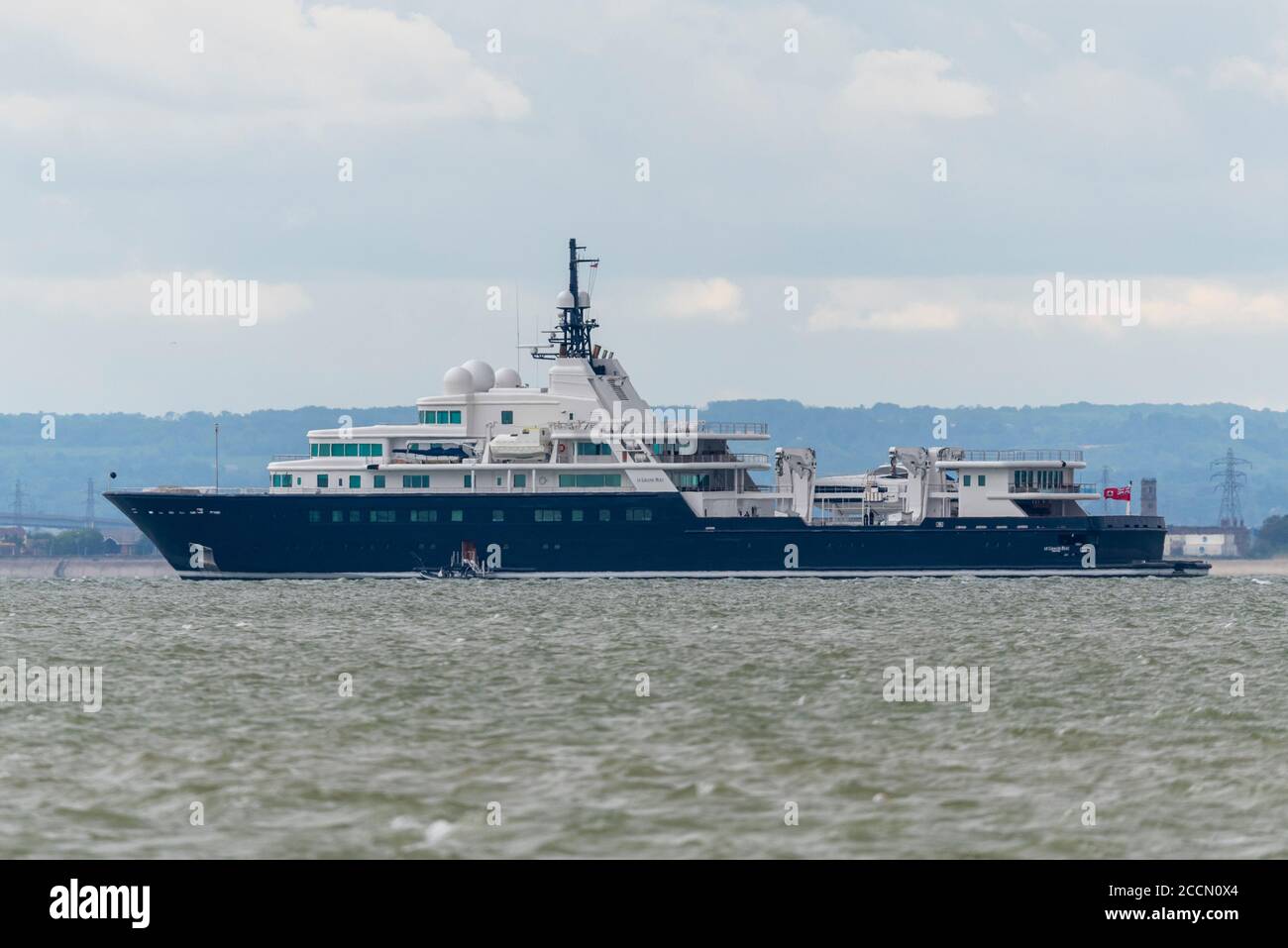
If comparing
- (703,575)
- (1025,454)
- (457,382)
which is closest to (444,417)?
(457,382)

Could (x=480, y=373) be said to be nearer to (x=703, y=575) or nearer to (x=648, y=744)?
(x=703, y=575)

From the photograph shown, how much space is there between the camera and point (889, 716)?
3084 centimetres

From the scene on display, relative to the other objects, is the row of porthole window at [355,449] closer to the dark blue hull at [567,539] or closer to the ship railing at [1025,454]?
the dark blue hull at [567,539]

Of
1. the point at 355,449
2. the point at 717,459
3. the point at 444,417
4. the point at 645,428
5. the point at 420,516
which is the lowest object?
the point at 420,516

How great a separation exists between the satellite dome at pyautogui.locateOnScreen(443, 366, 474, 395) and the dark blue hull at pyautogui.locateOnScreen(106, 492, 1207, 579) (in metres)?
5.69

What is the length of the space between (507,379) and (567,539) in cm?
960

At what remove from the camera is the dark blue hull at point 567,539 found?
262 feet

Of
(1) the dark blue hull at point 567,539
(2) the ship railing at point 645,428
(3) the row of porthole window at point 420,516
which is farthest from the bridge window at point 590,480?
(2) the ship railing at point 645,428

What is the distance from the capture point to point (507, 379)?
8612cm

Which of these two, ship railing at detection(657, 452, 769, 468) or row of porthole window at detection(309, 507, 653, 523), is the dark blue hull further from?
ship railing at detection(657, 452, 769, 468)

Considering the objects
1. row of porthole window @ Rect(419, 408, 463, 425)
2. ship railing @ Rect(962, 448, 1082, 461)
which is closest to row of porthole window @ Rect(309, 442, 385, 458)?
row of porthole window @ Rect(419, 408, 463, 425)

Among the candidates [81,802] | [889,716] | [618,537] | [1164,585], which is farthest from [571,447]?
[81,802]

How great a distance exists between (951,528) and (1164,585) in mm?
8739
